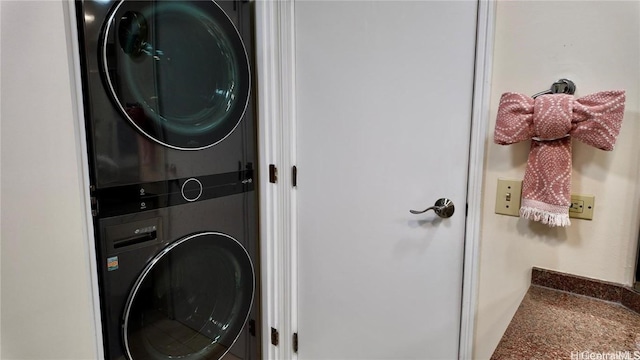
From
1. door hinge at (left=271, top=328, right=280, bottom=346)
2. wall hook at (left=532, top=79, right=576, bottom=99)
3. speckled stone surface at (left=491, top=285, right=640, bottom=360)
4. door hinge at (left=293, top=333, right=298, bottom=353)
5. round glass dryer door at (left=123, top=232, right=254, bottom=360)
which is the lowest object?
door hinge at (left=293, top=333, right=298, bottom=353)

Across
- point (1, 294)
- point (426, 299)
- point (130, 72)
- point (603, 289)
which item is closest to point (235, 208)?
point (130, 72)

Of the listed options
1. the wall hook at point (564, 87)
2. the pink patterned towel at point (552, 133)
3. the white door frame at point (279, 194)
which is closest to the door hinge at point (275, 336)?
the white door frame at point (279, 194)

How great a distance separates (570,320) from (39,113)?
1478 mm

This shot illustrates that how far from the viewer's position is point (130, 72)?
1028 mm

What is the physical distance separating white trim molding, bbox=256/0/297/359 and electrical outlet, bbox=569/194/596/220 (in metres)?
1.08

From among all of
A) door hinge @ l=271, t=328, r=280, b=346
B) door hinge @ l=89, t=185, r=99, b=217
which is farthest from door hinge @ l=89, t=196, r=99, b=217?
door hinge @ l=271, t=328, r=280, b=346

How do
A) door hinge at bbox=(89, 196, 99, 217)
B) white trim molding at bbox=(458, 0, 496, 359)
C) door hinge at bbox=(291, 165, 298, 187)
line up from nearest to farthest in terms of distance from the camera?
door hinge at bbox=(89, 196, 99, 217)
white trim molding at bbox=(458, 0, 496, 359)
door hinge at bbox=(291, 165, 298, 187)

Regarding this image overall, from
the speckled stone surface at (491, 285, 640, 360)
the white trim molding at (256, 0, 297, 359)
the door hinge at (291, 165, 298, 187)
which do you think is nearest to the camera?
the speckled stone surface at (491, 285, 640, 360)

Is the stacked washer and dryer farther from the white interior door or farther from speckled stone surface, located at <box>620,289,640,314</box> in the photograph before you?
speckled stone surface, located at <box>620,289,640,314</box>

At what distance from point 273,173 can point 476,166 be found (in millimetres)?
862

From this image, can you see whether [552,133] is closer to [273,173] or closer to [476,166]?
[476,166]

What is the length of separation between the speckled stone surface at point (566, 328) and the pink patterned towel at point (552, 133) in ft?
0.81

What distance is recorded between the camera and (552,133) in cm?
95

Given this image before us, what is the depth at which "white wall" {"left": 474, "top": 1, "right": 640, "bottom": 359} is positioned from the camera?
95cm
